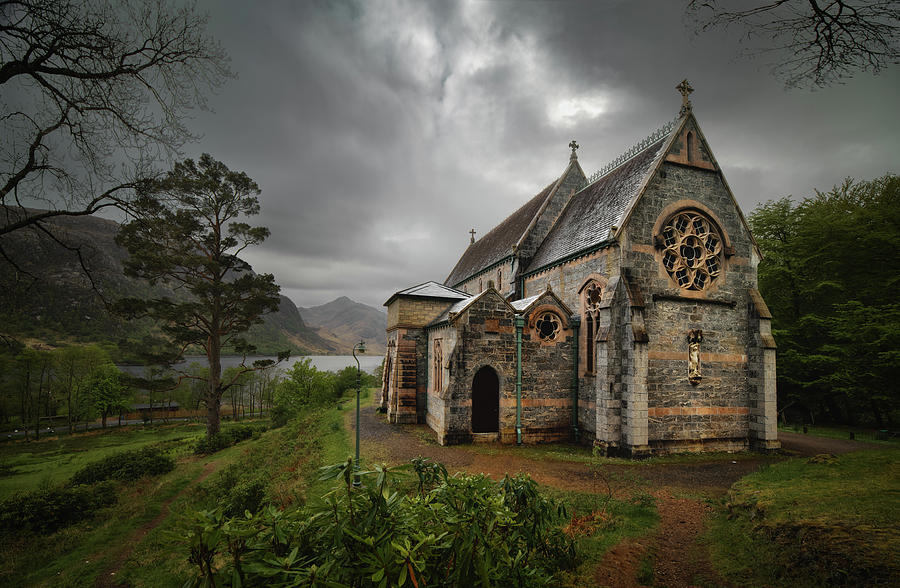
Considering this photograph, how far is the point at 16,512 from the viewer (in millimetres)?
12680

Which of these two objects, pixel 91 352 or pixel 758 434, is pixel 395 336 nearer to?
pixel 758 434

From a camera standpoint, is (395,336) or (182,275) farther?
(182,275)

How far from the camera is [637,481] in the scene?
36.1 ft

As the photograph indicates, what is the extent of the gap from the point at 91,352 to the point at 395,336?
39.8 metres

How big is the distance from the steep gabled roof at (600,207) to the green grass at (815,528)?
31.1 ft

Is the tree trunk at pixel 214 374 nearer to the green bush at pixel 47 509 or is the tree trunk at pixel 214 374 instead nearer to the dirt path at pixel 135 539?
the dirt path at pixel 135 539

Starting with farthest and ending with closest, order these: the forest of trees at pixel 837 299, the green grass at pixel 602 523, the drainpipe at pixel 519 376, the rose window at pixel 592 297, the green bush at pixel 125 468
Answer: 1. the forest of trees at pixel 837 299
2. the green bush at pixel 125 468
3. the rose window at pixel 592 297
4. the drainpipe at pixel 519 376
5. the green grass at pixel 602 523

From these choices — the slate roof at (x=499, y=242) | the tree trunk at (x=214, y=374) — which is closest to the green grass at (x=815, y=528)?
the slate roof at (x=499, y=242)

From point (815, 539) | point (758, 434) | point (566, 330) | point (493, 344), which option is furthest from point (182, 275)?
point (758, 434)

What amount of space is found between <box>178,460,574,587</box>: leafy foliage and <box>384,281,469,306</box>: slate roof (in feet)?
58.8

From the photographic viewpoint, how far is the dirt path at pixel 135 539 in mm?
9953

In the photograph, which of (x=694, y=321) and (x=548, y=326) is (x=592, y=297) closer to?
(x=548, y=326)

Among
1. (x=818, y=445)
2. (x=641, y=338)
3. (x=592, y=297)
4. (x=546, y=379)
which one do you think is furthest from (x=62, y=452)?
(x=818, y=445)

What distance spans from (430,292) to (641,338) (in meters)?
11.7
